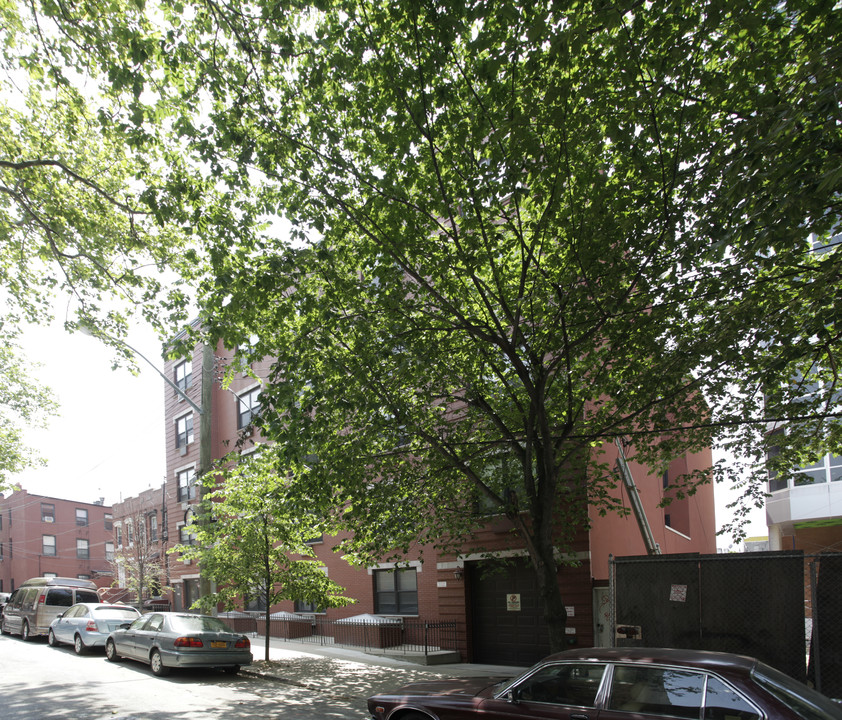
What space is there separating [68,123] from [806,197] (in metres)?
13.4

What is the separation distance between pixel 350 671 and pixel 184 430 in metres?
21.1

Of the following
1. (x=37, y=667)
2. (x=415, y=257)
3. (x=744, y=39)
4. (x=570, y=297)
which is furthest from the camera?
(x=37, y=667)

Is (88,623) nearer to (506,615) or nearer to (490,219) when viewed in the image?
(506,615)

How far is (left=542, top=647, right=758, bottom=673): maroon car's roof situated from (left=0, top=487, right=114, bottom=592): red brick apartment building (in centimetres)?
5554

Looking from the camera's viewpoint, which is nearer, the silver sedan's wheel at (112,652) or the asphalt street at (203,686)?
the asphalt street at (203,686)

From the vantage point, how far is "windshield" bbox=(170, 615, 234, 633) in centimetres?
1427

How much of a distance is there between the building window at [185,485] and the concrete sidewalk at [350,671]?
14.5 m

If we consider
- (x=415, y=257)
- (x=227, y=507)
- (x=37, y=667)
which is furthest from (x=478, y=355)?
(x=37, y=667)

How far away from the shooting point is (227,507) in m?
16.1

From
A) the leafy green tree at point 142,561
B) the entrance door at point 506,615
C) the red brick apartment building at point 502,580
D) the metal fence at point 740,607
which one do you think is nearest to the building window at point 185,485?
the leafy green tree at point 142,561

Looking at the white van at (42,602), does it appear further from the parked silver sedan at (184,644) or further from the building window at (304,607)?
the parked silver sedan at (184,644)

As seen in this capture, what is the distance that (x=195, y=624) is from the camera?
14.5 metres

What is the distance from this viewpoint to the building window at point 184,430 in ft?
105

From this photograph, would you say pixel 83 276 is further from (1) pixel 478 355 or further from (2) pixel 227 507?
(1) pixel 478 355
